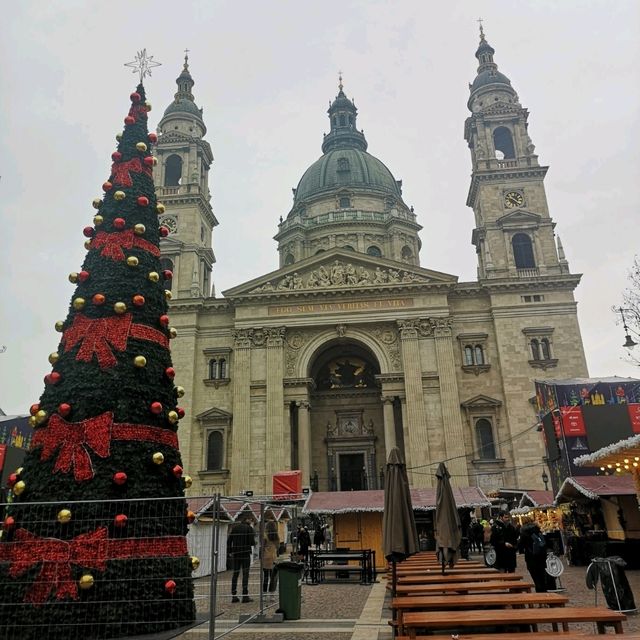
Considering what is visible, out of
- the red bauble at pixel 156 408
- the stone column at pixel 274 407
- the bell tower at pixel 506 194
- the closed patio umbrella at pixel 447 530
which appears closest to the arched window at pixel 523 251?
the bell tower at pixel 506 194

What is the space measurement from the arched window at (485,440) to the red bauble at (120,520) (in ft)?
100

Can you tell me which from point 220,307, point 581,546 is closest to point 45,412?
point 581,546

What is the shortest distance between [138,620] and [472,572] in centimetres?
600

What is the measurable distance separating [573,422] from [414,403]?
13.2 meters

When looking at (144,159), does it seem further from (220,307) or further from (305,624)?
(220,307)

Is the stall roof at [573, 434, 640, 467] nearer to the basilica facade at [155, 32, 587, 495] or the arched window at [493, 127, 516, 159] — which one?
the basilica facade at [155, 32, 587, 495]

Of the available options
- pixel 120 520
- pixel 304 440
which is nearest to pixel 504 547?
→ pixel 120 520

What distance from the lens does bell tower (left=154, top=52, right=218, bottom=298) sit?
4234 centimetres

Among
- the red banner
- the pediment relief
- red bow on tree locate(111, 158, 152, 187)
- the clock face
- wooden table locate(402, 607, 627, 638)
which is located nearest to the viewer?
wooden table locate(402, 607, 627, 638)

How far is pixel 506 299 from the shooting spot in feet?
127

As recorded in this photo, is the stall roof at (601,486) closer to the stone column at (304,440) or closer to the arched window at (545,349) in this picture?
the arched window at (545,349)

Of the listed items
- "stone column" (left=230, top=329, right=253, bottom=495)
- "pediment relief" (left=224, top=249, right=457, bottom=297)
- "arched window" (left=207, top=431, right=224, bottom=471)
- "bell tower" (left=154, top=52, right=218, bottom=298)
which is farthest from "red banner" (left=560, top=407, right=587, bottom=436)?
"bell tower" (left=154, top=52, right=218, bottom=298)

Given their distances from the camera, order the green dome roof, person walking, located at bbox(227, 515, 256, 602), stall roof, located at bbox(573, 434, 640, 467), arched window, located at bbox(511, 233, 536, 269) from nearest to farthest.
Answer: person walking, located at bbox(227, 515, 256, 602)
stall roof, located at bbox(573, 434, 640, 467)
arched window, located at bbox(511, 233, 536, 269)
the green dome roof

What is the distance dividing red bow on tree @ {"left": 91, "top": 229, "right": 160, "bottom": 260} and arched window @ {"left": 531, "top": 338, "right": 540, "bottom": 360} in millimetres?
31710
